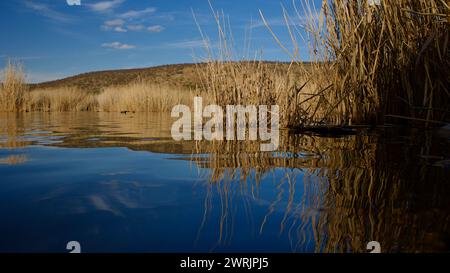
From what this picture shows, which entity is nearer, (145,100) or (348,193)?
(348,193)

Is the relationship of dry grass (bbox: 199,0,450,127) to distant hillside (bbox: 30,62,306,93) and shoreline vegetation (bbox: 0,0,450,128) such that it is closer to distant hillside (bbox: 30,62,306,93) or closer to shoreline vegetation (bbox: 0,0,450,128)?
shoreline vegetation (bbox: 0,0,450,128)

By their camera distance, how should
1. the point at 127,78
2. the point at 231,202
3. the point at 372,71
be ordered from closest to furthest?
the point at 231,202 < the point at 372,71 < the point at 127,78

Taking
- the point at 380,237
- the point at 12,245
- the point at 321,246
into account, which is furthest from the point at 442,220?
the point at 12,245

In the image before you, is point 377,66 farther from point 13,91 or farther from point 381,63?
point 13,91

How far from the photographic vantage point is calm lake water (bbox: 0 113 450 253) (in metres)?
0.88

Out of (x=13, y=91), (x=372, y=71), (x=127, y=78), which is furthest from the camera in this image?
(x=127, y=78)

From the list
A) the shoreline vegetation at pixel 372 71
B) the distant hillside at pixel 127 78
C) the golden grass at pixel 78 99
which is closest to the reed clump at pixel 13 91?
the golden grass at pixel 78 99

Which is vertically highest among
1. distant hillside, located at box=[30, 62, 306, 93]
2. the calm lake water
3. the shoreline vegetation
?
distant hillside, located at box=[30, 62, 306, 93]

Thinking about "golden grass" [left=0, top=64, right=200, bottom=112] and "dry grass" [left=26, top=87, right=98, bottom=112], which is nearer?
"golden grass" [left=0, top=64, right=200, bottom=112]

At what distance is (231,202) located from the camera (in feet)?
3.94

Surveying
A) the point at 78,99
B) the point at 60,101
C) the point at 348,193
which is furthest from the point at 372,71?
the point at 78,99

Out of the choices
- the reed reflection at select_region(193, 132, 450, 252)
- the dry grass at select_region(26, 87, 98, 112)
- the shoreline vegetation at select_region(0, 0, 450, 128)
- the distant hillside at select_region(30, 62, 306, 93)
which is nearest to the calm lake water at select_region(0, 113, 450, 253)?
the reed reflection at select_region(193, 132, 450, 252)

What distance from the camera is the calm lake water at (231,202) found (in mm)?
884

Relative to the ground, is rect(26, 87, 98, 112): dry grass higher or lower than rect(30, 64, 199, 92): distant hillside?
lower
